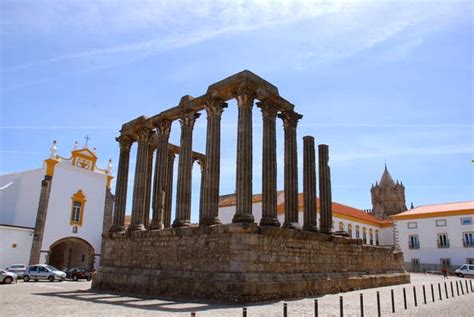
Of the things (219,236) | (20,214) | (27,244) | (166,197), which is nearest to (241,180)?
(219,236)

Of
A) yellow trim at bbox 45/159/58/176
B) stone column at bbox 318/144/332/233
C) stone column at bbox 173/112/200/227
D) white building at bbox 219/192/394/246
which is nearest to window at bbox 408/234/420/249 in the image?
white building at bbox 219/192/394/246

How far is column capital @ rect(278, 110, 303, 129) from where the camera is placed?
58.1 ft

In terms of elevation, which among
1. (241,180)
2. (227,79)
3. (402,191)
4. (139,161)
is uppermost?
(402,191)

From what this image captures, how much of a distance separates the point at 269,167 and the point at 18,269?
68.2ft

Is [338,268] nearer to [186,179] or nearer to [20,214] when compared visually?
[186,179]

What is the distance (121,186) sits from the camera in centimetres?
2133

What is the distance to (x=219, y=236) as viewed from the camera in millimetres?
13703

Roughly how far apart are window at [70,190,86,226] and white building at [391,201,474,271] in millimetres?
34658

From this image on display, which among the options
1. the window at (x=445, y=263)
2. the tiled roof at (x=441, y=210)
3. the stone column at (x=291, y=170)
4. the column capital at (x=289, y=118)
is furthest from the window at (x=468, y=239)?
the column capital at (x=289, y=118)

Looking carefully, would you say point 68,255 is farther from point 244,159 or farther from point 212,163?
point 244,159

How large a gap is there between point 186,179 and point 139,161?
455cm

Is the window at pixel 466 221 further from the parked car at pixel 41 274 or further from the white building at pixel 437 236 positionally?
the parked car at pixel 41 274

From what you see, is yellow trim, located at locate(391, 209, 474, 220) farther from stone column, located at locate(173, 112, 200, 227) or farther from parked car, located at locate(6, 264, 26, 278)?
parked car, located at locate(6, 264, 26, 278)

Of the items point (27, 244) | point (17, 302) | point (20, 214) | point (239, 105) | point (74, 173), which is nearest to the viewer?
point (17, 302)
